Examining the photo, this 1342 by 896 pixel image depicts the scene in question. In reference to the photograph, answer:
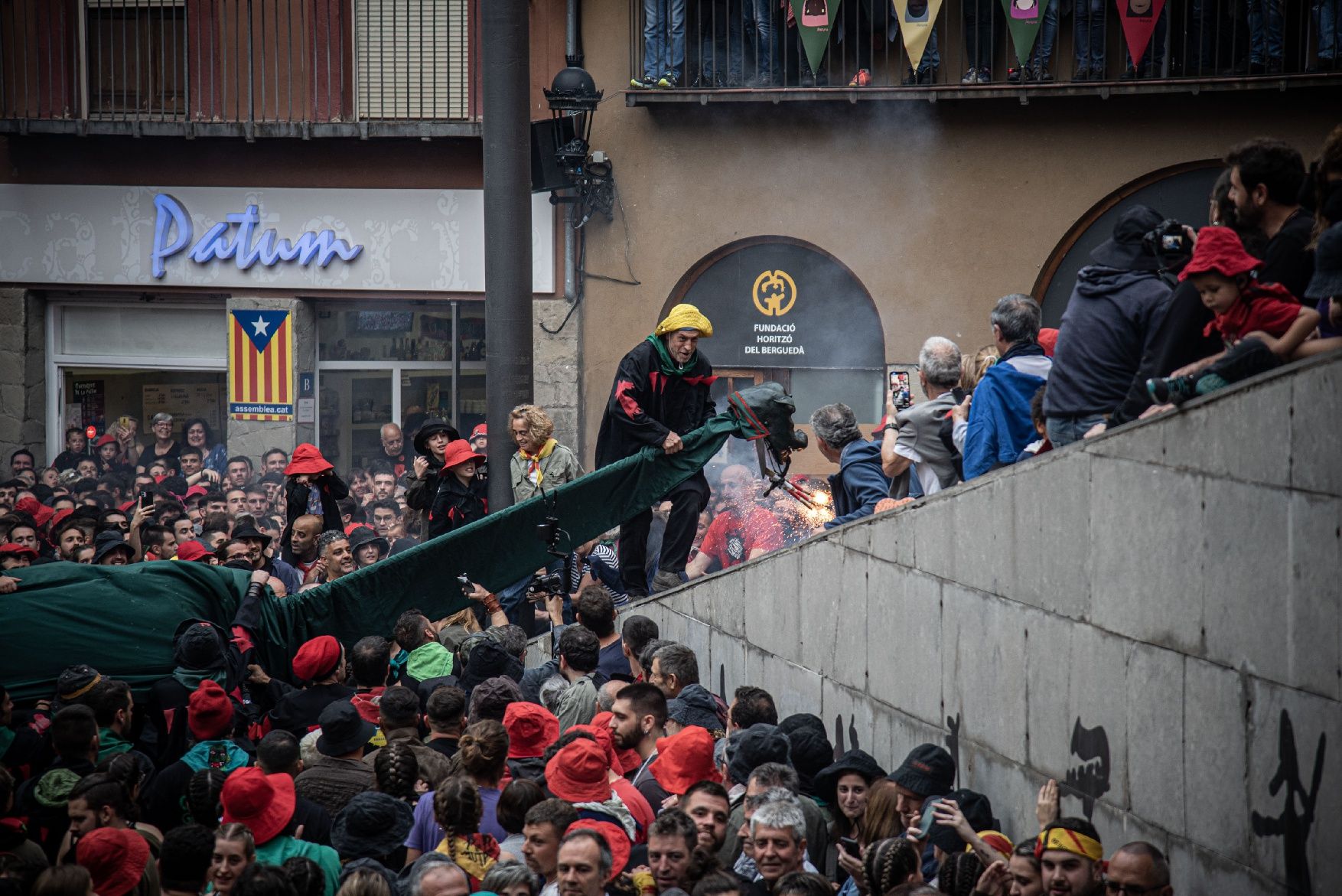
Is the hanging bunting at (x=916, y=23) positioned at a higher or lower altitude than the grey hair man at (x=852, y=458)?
higher

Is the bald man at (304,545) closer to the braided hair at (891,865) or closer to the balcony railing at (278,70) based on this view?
the braided hair at (891,865)

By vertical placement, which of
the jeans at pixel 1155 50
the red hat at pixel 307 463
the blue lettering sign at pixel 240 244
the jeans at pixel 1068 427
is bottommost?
the red hat at pixel 307 463

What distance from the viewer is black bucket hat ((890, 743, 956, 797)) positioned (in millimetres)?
5684

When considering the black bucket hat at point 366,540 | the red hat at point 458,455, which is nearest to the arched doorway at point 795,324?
the black bucket hat at point 366,540

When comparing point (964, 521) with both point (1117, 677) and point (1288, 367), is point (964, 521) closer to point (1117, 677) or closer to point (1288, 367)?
point (1117, 677)

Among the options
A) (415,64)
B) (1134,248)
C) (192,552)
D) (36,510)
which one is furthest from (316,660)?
(415,64)

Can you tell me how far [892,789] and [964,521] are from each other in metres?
1.21

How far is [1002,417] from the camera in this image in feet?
22.0

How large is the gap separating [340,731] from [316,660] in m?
0.97

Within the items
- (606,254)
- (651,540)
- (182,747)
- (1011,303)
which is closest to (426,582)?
(651,540)

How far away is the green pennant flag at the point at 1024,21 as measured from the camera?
14.1 metres

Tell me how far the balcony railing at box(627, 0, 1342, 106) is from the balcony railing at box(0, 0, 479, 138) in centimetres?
248

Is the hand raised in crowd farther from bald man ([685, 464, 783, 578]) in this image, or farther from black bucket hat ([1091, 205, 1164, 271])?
bald man ([685, 464, 783, 578])

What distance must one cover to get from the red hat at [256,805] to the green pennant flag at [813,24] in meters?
10.9
